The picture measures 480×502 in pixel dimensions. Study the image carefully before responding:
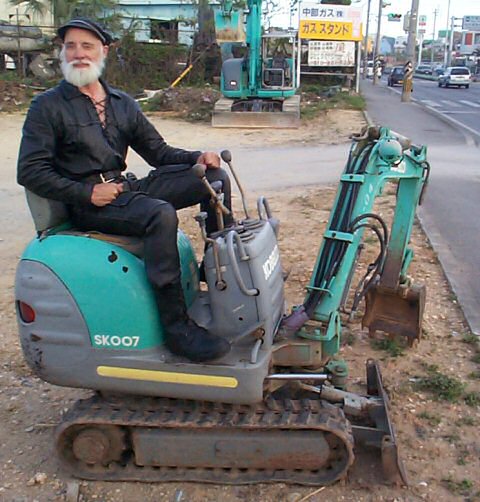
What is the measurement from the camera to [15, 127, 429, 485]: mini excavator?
3.31 m

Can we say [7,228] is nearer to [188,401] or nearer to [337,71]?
[188,401]

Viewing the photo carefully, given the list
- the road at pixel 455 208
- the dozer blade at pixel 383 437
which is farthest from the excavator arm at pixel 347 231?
the road at pixel 455 208

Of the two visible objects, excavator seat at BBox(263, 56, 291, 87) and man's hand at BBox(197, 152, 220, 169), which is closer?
man's hand at BBox(197, 152, 220, 169)

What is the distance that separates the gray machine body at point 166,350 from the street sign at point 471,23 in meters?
106

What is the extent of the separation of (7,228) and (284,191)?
13.0 feet

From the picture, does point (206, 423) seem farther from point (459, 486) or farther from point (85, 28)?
point (85, 28)

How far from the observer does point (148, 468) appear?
3.55 m

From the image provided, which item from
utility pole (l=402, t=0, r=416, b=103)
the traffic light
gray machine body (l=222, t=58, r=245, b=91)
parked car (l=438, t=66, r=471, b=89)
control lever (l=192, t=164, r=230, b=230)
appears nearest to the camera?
control lever (l=192, t=164, r=230, b=230)

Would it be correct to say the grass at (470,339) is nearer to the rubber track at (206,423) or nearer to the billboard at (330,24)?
the rubber track at (206,423)

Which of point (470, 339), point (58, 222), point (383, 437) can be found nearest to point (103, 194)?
point (58, 222)

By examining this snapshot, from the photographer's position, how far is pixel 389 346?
16.2ft

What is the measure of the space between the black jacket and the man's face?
0.06 m

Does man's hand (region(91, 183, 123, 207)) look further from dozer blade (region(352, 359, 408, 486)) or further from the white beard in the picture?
dozer blade (region(352, 359, 408, 486))

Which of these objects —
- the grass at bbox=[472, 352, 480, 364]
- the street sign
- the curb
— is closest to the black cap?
the grass at bbox=[472, 352, 480, 364]
